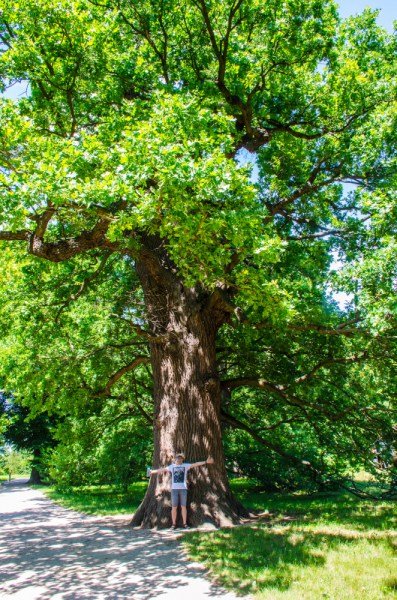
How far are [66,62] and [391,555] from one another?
10.1 meters

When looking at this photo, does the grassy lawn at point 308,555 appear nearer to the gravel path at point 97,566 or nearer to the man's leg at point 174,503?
the gravel path at point 97,566

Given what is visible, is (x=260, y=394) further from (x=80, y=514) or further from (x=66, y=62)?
(x=66, y=62)

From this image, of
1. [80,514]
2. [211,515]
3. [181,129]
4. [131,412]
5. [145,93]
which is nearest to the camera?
[181,129]

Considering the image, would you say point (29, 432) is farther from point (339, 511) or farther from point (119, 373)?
point (339, 511)

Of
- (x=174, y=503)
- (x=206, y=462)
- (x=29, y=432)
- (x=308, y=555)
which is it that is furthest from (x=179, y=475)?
(x=29, y=432)

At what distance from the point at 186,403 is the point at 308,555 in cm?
398

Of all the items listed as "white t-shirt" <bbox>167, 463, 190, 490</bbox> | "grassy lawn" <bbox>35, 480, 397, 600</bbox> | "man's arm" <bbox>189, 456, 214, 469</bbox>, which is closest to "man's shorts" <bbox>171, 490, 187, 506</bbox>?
"white t-shirt" <bbox>167, 463, 190, 490</bbox>

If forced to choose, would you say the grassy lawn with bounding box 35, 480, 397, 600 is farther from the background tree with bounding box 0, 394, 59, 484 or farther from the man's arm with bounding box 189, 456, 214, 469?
the background tree with bounding box 0, 394, 59, 484

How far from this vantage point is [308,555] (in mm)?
5133

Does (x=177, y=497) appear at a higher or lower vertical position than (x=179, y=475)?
lower

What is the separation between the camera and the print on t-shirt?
7.65 metres

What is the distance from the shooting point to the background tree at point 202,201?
642cm

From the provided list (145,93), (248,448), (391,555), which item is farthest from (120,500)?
(145,93)

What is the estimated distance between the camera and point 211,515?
7.63m
